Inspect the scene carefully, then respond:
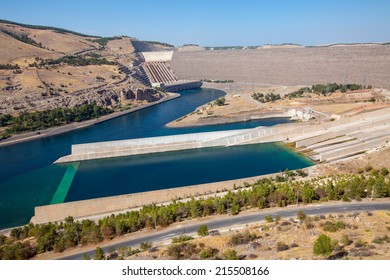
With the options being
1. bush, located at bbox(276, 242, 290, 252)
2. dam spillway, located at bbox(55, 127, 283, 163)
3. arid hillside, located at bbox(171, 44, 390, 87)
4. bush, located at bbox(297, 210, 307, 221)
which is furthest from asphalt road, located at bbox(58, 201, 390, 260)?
arid hillside, located at bbox(171, 44, 390, 87)

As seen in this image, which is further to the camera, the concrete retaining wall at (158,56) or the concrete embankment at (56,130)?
the concrete retaining wall at (158,56)

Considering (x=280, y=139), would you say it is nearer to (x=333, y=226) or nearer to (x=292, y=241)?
(x=333, y=226)

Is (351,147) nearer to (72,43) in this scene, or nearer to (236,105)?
(236,105)

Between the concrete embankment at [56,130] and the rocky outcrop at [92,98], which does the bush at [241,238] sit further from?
the rocky outcrop at [92,98]

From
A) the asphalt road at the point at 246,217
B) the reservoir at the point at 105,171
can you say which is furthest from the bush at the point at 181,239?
the reservoir at the point at 105,171

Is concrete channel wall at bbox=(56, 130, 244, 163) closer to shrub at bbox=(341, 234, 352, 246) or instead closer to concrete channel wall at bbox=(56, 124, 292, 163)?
concrete channel wall at bbox=(56, 124, 292, 163)
